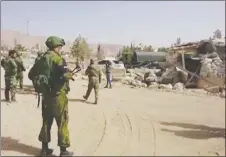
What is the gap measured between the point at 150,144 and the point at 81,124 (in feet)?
2.68

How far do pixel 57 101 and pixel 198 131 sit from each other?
3827 millimetres

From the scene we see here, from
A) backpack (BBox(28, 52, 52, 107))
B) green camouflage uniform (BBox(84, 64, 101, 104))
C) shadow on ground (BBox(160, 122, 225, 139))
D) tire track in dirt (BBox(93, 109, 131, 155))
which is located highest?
backpack (BBox(28, 52, 52, 107))

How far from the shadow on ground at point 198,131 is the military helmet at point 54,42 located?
3.86m

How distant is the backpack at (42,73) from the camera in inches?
70.7

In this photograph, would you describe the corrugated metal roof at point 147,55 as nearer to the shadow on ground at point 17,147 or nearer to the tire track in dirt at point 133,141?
the tire track in dirt at point 133,141

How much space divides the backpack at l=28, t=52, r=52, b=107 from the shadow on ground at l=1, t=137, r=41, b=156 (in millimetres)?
1225

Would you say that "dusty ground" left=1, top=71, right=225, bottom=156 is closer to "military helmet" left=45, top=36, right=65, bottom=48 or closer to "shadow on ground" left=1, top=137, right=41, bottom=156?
"shadow on ground" left=1, top=137, right=41, bottom=156

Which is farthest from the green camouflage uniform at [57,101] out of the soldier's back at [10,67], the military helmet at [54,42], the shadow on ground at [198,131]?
the soldier's back at [10,67]

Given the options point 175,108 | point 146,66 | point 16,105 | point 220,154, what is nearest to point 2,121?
point 16,105

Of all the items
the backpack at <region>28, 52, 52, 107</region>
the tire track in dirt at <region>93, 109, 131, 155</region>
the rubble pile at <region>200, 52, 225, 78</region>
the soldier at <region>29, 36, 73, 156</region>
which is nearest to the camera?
the soldier at <region>29, 36, 73, 156</region>

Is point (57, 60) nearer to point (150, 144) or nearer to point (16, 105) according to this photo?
point (150, 144)

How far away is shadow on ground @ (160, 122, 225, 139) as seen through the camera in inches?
206

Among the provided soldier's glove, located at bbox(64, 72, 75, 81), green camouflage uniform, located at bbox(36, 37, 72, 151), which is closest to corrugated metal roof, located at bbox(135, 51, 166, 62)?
green camouflage uniform, located at bbox(36, 37, 72, 151)

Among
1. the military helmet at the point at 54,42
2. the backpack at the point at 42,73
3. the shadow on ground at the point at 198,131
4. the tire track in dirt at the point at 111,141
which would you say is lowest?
the shadow on ground at the point at 198,131
